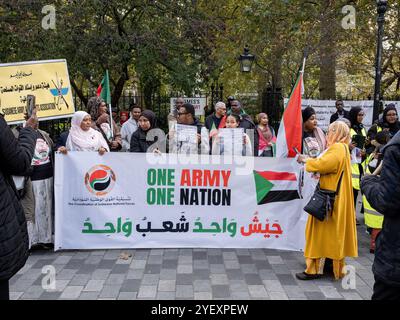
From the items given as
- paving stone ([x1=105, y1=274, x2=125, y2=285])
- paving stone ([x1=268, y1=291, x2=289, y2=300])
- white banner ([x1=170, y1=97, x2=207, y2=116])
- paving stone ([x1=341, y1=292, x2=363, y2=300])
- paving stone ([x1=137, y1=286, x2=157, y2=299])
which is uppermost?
white banner ([x1=170, y1=97, x2=207, y2=116])

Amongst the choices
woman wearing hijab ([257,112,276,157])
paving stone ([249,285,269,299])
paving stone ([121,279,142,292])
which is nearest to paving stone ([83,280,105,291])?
paving stone ([121,279,142,292])

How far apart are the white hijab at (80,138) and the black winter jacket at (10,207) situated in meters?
3.04

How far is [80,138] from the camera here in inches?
235

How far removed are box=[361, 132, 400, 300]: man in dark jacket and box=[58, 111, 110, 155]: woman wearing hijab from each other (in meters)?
3.96

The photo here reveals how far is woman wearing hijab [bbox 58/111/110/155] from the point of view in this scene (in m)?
5.92

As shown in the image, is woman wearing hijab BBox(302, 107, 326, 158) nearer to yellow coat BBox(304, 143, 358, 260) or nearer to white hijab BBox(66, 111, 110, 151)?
yellow coat BBox(304, 143, 358, 260)

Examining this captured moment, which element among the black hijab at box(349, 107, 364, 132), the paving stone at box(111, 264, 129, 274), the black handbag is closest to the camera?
the black handbag

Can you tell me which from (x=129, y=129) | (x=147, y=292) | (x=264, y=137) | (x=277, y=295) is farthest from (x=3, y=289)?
(x=264, y=137)

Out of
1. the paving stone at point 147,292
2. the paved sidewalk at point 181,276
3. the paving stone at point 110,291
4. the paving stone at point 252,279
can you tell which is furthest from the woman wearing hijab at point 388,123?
the paving stone at point 110,291

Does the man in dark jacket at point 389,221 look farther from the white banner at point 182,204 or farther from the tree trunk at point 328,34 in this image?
the tree trunk at point 328,34

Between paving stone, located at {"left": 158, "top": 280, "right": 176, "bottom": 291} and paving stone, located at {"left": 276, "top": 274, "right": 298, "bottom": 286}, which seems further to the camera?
paving stone, located at {"left": 276, "top": 274, "right": 298, "bottom": 286}

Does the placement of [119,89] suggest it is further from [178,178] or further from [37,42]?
[178,178]

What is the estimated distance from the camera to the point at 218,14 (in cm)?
1579

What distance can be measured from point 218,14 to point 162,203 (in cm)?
1149
